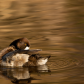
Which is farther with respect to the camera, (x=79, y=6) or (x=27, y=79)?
(x=79, y=6)

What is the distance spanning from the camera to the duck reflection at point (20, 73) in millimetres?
7191

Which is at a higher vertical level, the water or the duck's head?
the duck's head

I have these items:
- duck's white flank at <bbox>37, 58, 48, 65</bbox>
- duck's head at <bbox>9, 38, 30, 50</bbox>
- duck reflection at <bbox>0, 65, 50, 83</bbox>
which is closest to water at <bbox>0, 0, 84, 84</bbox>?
duck reflection at <bbox>0, 65, 50, 83</bbox>

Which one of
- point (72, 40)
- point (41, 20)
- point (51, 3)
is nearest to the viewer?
point (72, 40)

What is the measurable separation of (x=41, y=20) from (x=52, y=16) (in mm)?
1201

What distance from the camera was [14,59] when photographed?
26.7ft

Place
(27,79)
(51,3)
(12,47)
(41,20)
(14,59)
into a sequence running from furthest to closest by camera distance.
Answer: (51,3) → (41,20) → (12,47) → (14,59) → (27,79)

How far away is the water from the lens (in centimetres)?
744

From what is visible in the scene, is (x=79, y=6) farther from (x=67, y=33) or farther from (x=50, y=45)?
(x=50, y=45)

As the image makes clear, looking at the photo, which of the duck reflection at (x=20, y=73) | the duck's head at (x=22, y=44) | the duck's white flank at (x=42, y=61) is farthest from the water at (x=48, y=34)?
the duck's head at (x=22, y=44)

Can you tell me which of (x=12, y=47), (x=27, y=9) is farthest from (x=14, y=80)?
(x=27, y=9)

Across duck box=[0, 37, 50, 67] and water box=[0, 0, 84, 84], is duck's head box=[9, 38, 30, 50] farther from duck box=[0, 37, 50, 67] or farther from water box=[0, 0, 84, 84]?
water box=[0, 0, 84, 84]

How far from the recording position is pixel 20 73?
7.75 meters

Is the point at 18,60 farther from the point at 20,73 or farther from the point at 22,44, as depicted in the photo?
the point at 22,44
